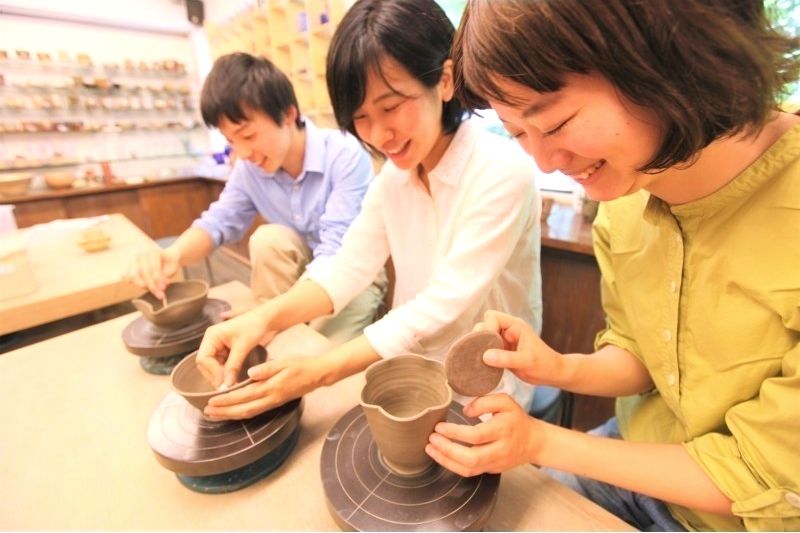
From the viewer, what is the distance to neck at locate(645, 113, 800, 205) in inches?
24.0

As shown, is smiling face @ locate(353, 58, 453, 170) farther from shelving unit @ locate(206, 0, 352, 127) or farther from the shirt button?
shelving unit @ locate(206, 0, 352, 127)

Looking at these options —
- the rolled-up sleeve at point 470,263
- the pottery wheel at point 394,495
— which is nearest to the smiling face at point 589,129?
the rolled-up sleeve at point 470,263

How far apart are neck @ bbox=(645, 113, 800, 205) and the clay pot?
19.1 inches

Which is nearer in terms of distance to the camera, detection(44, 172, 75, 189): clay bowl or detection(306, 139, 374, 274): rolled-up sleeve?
detection(306, 139, 374, 274): rolled-up sleeve

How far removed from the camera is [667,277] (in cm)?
75

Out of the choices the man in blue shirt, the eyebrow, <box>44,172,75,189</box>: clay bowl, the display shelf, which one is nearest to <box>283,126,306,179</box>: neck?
the man in blue shirt

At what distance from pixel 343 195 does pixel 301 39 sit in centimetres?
196

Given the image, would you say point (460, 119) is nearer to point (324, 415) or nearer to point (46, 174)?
point (324, 415)

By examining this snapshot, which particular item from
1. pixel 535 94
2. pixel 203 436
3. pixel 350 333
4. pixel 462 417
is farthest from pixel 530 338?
pixel 350 333

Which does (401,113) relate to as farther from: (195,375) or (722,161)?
(195,375)

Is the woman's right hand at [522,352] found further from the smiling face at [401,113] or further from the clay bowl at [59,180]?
the clay bowl at [59,180]

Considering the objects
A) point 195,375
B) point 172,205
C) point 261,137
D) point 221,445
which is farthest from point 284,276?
point 172,205

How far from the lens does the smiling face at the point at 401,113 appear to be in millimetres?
969

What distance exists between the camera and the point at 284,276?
1.66 metres
